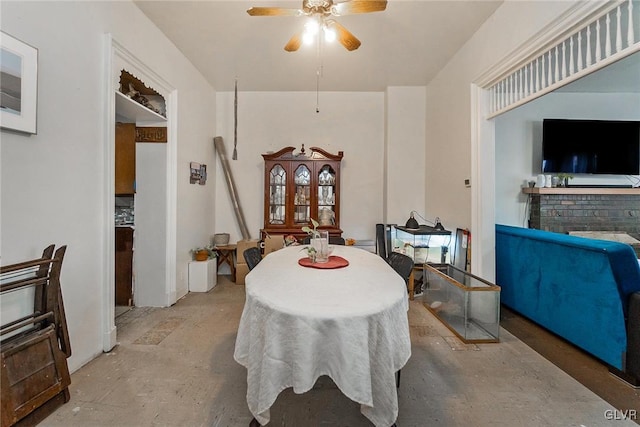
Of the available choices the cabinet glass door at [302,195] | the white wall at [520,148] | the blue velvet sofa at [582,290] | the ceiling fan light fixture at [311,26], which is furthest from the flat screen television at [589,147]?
the ceiling fan light fixture at [311,26]

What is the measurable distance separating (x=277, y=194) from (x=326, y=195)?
756mm

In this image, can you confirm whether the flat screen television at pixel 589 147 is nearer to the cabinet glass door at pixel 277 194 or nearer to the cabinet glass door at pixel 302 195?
the cabinet glass door at pixel 302 195

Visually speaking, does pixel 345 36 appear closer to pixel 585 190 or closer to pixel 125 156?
pixel 125 156

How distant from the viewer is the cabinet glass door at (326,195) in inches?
168

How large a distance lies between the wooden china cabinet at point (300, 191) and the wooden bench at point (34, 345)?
265 cm

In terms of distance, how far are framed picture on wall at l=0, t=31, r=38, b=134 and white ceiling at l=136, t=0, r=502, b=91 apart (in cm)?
135

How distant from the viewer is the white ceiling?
2.55m

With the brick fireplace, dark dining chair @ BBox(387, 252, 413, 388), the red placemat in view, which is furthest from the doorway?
the brick fireplace

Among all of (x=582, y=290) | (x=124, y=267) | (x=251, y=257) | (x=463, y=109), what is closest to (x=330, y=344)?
(x=251, y=257)

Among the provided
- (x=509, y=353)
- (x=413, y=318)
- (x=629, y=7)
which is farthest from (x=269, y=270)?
(x=629, y=7)

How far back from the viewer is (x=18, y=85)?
1534mm

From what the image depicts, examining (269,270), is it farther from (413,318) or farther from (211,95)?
(211,95)

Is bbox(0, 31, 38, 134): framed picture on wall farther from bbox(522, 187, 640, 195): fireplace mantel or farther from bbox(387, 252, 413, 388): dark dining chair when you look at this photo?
bbox(522, 187, 640, 195): fireplace mantel

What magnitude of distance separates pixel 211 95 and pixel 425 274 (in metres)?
4.04
